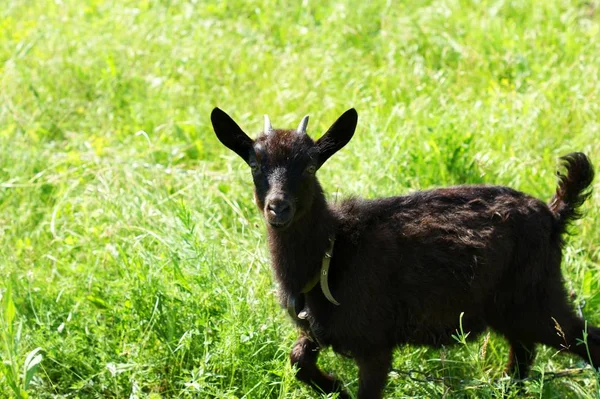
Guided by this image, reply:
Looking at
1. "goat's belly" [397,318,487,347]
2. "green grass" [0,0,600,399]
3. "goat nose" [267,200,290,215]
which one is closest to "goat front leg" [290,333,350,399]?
"green grass" [0,0,600,399]

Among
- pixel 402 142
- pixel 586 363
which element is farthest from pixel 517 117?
pixel 586 363

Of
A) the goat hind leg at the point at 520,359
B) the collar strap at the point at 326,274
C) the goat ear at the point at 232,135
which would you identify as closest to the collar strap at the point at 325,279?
the collar strap at the point at 326,274

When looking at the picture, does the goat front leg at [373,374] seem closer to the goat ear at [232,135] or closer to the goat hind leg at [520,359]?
the goat hind leg at [520,359]

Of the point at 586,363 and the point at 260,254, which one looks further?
the point at 260,254

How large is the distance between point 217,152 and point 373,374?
3.22m

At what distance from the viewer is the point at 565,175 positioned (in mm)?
5344

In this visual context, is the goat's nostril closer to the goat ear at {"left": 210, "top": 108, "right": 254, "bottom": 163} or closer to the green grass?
the goat ear at {"left": 210, "top": 108, "right": 254, "bottom": 163}

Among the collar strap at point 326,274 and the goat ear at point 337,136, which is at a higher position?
the goat ear at point 337,136

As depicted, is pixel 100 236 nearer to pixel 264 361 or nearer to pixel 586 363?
pixel 264 361

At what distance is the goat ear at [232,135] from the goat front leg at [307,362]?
104cm

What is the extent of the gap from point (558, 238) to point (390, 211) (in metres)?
1.00

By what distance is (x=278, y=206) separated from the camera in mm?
4457

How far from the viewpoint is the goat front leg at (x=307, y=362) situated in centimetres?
491

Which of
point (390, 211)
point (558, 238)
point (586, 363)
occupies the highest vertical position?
point (390, 211)
